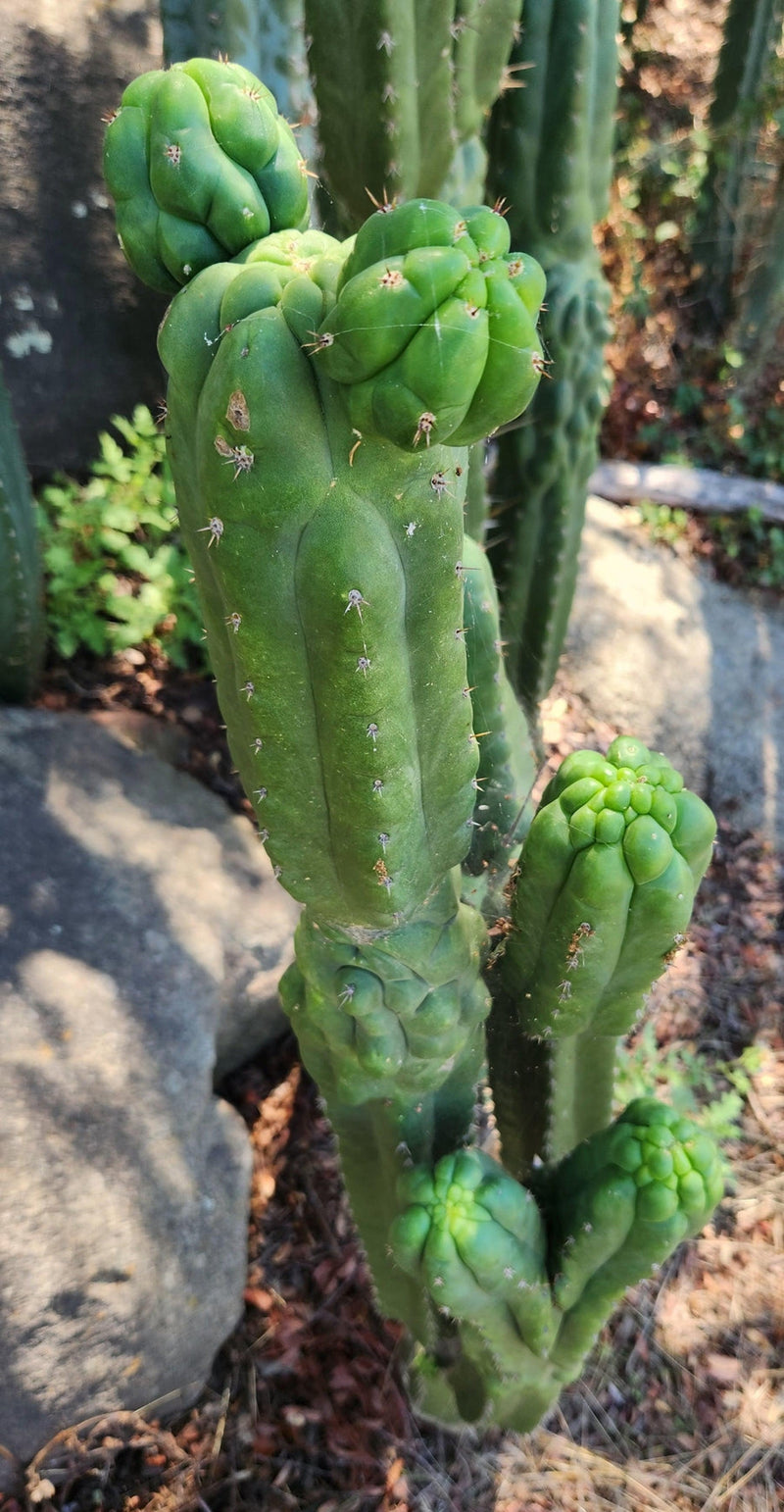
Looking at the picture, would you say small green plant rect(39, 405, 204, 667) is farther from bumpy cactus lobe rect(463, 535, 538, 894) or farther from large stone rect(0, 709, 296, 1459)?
bumpy cactus lobe rect(463, 535, 538, 894)

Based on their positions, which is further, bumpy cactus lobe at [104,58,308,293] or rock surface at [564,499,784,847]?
rock surface at [564,499,784,847]

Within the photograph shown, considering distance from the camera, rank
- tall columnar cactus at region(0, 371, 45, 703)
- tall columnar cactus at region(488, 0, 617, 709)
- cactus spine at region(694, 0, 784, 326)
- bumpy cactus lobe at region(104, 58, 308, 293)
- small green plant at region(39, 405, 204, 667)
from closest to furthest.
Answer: bumpy cactus lobe at region(104, 58, 308, 293)
tall columnar cactus at region(488, 0, 617, 709)
tall columnar cactus at region(0, 371, 45, 703)
small green plant at region(39, 405, 204, 667)
cactus spine at region(694, 0, 784, 326)

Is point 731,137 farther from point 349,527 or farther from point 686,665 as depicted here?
point 349,527

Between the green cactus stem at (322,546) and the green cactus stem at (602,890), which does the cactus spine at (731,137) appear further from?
the green cactus stem at (322,546)

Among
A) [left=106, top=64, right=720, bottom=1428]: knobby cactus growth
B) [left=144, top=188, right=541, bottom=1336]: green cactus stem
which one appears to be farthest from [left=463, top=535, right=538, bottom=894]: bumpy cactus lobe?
[left=144, top=188, right=541, bottom=1336]: green cactus stem

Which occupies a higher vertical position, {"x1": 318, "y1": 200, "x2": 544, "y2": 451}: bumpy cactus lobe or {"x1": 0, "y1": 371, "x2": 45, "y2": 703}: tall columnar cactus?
{"x1": 318, "y1": 200, "x2": 544, "y2": 451}: bumpy cactus lobe

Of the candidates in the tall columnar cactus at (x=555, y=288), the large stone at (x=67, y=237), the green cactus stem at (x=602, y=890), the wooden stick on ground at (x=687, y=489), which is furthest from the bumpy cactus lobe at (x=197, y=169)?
the wooden stick on ground at (x=687, y=489)

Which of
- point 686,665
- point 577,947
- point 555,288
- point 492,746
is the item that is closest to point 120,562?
point 555,288
